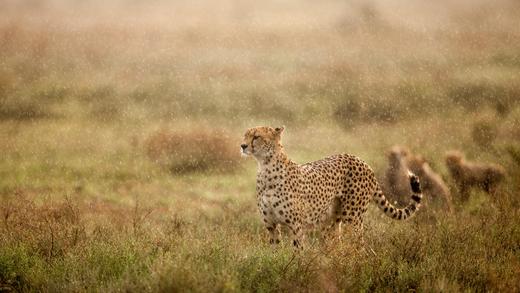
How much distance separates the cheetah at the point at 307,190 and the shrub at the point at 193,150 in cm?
426

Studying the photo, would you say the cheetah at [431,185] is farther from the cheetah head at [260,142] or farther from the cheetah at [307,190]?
the cheetah head at [260,142]

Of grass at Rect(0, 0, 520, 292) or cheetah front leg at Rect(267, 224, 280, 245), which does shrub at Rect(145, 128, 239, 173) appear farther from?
cheetah front leg at Rect(267, 224, 280, 245)

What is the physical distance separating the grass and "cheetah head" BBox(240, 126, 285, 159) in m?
0.68

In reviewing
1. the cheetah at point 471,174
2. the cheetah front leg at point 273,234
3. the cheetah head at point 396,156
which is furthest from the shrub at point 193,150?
the cheetah front leg at point 273,234

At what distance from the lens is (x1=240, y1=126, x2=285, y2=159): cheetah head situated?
5402 mm

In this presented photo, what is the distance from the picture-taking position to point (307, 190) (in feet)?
18.4

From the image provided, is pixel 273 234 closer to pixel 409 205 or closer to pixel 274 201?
pixel 274 201

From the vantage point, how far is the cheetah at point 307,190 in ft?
17.9

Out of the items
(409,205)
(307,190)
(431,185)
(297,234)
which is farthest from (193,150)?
(297,234)

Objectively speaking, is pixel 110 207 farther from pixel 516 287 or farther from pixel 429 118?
pixel 429 118

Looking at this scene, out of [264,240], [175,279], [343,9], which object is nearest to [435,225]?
[264,240]

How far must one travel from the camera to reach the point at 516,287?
15.9 ft

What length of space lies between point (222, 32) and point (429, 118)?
8.78 meters

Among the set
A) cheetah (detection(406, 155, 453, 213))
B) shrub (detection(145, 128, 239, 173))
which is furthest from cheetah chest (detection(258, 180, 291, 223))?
shrub (detection(145, 128, 239, 173))
